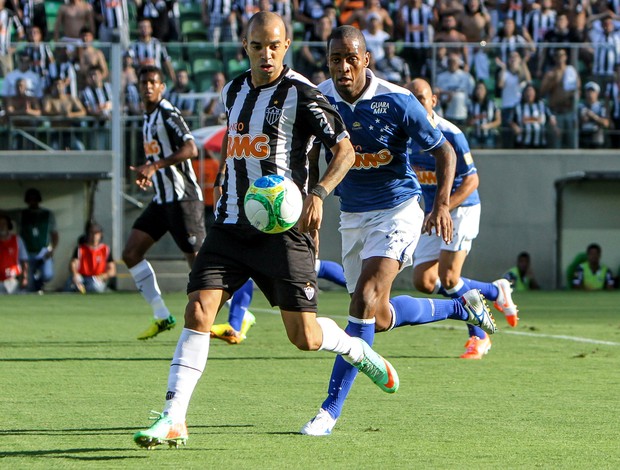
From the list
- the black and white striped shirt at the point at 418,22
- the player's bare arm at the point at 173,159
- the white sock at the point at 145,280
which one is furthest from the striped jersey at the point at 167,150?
the black and white striped shirt at the point at 418,22

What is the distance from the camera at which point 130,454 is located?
533 centimetres

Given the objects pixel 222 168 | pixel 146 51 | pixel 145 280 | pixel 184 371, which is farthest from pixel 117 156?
pixel 184 371

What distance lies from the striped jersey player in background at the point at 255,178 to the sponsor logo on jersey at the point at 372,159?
1213mm

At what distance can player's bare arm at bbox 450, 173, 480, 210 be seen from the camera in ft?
30.7

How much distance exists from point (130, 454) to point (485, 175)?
1677 cm

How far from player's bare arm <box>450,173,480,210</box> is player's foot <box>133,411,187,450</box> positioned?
4415mm

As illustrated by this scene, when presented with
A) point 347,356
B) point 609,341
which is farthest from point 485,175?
point 347,356

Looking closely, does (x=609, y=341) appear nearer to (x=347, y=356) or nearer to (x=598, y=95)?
(x=347, y=356)

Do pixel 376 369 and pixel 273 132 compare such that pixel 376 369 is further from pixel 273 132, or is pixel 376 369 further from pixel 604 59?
pixel 604 59

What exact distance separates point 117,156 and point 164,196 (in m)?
9.68

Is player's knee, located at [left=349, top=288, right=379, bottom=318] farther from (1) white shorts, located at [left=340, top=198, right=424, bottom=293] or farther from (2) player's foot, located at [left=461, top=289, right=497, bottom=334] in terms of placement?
(2) player's foot, located at [left=461, top=289, right=497, bottom=334]

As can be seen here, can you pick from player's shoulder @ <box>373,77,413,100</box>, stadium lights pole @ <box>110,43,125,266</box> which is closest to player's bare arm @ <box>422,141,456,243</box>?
player's shoulder @ <box>373,77,413,100</box>

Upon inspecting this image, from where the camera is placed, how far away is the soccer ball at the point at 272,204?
5.44 meters

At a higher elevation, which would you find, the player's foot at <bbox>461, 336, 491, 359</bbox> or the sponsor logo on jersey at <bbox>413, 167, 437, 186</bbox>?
the sponsor logo on jersey at <bbox>413, 167, 437, 186</bbox>
